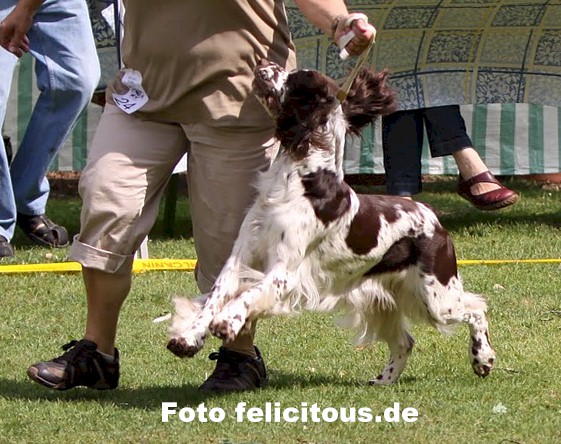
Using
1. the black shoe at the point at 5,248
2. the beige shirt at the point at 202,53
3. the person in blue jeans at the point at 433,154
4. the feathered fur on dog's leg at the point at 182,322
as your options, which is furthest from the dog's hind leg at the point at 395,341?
the black shoe at the point at 5,248

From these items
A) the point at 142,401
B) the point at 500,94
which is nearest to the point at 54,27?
the point at 500,94

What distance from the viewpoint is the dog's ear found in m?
4.76

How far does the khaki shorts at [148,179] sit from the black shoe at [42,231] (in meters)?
3.46

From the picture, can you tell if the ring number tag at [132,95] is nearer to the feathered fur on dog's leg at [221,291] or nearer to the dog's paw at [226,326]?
the feathered fur on dog's leg at [221,291]

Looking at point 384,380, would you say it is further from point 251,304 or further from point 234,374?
point 251,304

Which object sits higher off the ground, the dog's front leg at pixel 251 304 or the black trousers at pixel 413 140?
the dog's front leg at pixel 251 304

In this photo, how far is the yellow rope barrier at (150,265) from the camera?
7445 millimetres

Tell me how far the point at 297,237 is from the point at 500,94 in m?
4.27

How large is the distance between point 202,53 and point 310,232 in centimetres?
74

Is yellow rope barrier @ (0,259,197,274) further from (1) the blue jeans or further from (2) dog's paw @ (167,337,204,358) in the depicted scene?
(2) dog's paw @ (167,337,204,358)

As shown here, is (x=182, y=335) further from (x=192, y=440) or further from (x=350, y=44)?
(x=350, y=44)

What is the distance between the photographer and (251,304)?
179 inches

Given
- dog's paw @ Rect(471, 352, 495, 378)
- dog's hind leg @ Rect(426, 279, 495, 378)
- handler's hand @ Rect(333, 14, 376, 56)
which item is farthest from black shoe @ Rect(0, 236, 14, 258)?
handler's hand @ Rect(333, 14, 376, 56)

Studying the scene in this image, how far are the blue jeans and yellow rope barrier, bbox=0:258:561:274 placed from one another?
1.60ft
